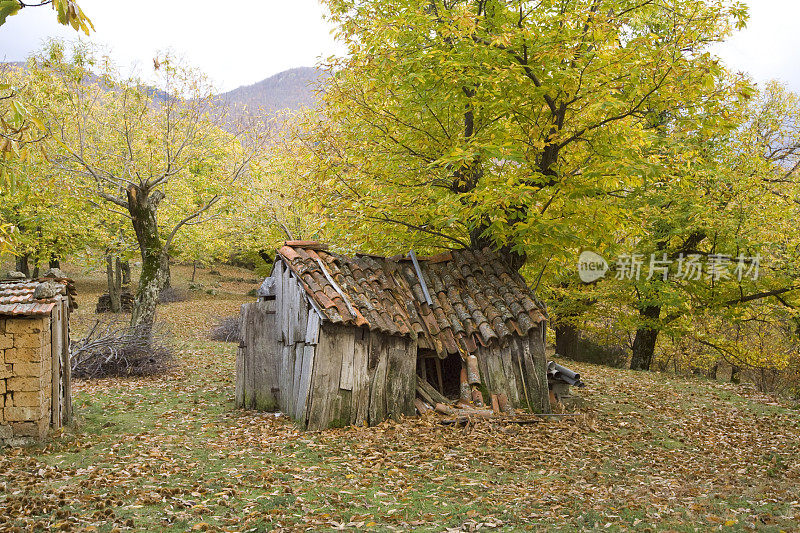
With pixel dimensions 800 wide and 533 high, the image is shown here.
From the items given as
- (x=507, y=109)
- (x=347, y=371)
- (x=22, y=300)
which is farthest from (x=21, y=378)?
(x=507, y=109)

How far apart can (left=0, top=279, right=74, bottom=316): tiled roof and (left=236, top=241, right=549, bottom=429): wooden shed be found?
371 cm

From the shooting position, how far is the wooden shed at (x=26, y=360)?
26.5 ft

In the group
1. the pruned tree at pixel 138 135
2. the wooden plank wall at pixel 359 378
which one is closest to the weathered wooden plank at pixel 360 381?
the wooden plank wall at pixel 359 378

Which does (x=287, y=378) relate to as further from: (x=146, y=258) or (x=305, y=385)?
(x=146, y=258)

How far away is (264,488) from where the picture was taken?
679cm

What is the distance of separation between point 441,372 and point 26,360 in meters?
6.84

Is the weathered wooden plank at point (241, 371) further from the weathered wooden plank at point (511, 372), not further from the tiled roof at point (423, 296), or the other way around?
the weathered wooden plank at point (511, 372)

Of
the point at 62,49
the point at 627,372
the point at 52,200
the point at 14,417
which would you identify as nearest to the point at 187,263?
the point at 52,200

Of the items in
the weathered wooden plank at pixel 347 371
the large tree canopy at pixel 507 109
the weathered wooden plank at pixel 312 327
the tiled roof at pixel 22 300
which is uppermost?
the large tree canopy at pixel 507 109

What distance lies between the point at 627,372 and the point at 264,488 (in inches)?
563

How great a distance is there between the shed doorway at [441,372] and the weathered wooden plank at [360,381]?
1.33m

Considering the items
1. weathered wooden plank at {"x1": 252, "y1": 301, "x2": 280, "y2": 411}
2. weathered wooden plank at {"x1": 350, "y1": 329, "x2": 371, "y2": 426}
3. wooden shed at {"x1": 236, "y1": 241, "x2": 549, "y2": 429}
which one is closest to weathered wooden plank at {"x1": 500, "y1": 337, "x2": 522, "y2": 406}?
wooden shed at {"x1": 236, "y1": 241, "x2": 549, "y2": 429}

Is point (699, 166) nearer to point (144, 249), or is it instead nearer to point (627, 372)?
point (627, 372)

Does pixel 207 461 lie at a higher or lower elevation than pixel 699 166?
lower
